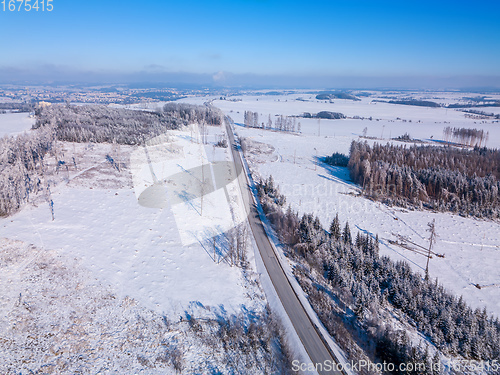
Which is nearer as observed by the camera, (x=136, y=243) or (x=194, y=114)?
(x=136, y=243)

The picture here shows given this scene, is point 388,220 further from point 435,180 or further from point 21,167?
point 21,167

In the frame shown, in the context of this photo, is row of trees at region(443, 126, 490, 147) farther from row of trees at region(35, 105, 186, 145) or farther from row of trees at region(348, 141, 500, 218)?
row of trees at region(35, 105, 186, 145)

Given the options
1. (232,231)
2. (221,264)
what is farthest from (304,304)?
(232,231)

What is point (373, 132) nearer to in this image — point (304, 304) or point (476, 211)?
point (476, 211)

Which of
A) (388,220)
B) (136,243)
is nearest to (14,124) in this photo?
(136,243)

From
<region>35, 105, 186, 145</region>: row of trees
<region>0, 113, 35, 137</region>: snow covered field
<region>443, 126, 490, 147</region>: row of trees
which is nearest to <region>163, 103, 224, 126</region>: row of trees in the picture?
<region>35, 105, 186, 145</region>: row of trees

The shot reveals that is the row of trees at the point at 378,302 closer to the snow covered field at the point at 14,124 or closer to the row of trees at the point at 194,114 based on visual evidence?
the snow covered field at the point at 14,124
